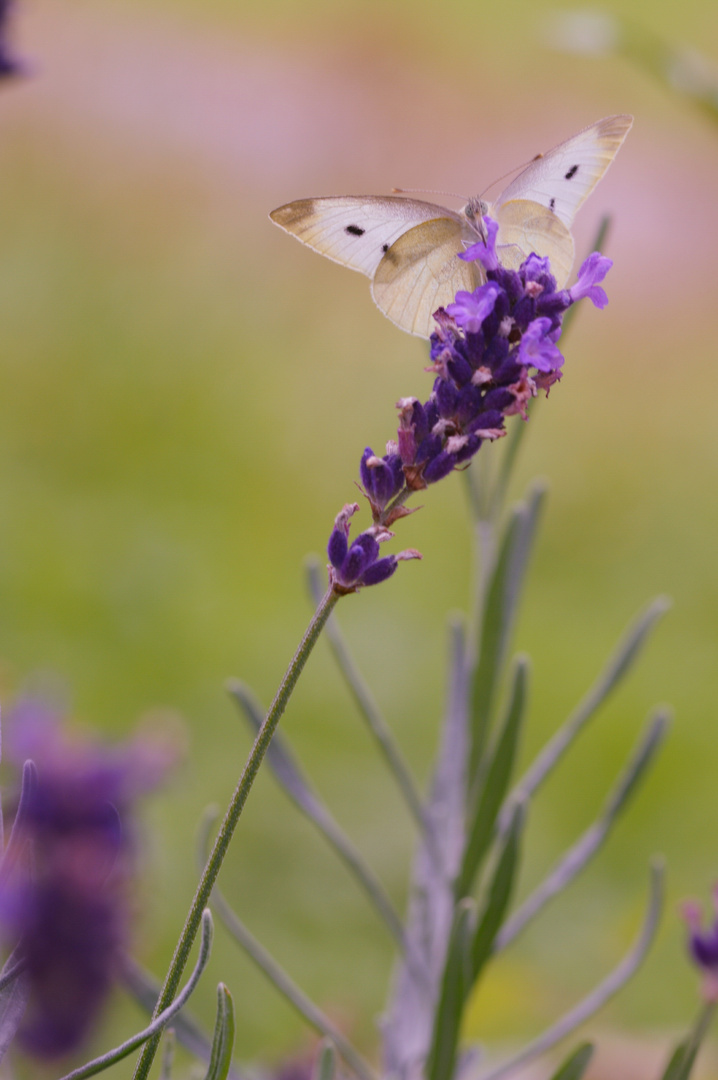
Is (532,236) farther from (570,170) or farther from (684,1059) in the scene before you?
(684,1059)

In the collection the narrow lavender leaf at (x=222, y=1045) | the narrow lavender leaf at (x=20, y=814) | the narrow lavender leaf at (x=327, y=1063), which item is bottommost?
the narrow lavender leaf at (x=327, y=1063)

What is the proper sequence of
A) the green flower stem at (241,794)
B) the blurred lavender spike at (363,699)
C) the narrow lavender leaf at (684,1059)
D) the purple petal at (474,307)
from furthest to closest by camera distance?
1. the blurred lavender spike at (363,699)
2. the narrow lavender leaf at (684,1059)
3. the purple petal at (474,307)
4. the green flower stem at (241,794)

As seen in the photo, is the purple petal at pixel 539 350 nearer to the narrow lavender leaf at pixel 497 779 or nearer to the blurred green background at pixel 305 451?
the narrow lavender leaf at pixel 497 779

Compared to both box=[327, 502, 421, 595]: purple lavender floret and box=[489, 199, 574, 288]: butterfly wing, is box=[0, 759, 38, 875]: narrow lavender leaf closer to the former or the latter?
box=[327, 502, 421, 595]: purple lavender floret

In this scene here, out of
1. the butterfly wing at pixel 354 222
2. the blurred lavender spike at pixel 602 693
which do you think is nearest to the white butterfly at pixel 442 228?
the butterfly wing at pixel 354 222

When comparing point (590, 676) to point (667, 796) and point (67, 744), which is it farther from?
point (67, 744)

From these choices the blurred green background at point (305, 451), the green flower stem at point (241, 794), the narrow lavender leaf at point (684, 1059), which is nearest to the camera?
the green flower stem at point (241, 794)

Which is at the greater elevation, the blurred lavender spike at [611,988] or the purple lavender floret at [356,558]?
the purple lavender floret at [356,558]

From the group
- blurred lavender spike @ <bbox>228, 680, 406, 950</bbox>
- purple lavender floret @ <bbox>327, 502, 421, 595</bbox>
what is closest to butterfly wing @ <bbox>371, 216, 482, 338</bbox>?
purple lavender floret @ <bbox>327, 502, 421, 595</bbox>
